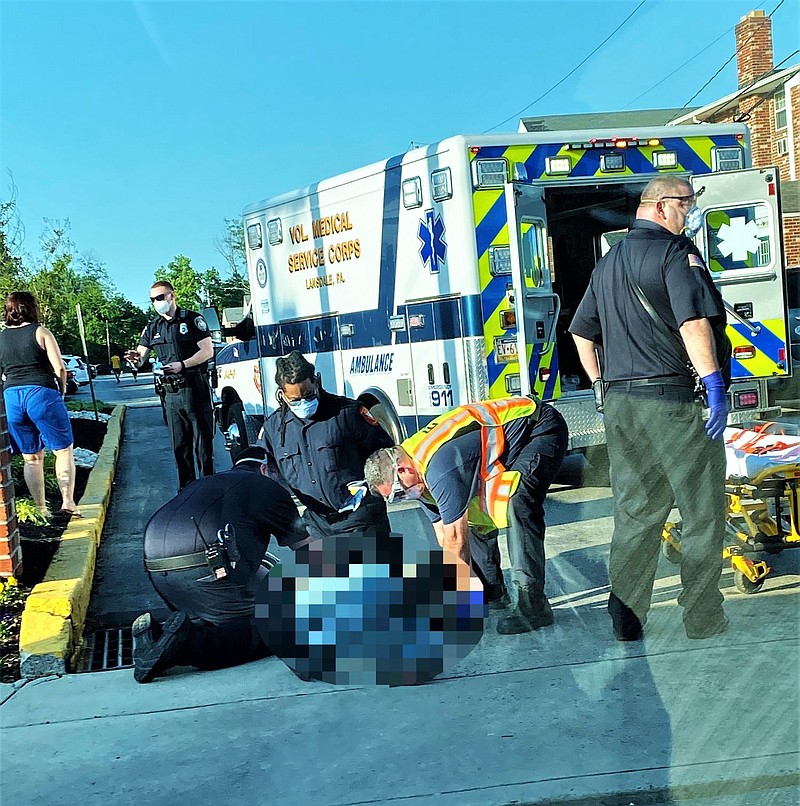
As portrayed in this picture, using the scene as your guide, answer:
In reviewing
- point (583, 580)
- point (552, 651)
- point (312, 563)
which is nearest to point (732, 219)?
point (583, 580)

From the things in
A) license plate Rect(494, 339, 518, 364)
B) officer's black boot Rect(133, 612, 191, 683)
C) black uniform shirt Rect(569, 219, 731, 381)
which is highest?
black uniform shirt Rect(569, 219, 731, 381)

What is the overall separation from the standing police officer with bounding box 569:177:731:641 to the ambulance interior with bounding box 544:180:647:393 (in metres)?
3.71

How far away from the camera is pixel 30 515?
6863 millimetres

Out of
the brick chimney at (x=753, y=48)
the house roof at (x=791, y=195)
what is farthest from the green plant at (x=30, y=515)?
the brick chimney at (x=753, y=48)

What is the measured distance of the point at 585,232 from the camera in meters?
9.38

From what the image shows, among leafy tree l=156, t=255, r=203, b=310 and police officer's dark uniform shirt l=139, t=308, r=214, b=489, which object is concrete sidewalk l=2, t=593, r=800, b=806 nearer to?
police officer's dark uniform shirt l=139, t=308, r=214, b=489

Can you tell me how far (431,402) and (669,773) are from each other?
459 cm

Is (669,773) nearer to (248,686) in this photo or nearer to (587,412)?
(248,686)

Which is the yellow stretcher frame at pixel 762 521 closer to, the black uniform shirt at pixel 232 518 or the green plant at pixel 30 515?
the black uniform shirt at pixel 232 518

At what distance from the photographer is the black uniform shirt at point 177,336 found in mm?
8031

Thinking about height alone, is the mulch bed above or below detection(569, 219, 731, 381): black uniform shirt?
below

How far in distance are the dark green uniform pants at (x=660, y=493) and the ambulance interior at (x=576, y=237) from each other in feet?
12.2

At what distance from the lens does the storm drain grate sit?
4.98 meters

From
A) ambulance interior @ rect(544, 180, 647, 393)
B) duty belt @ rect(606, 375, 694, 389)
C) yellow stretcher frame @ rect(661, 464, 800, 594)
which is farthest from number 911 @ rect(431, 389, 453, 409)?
duty belt @ rect(606, 375, 694, 389)
